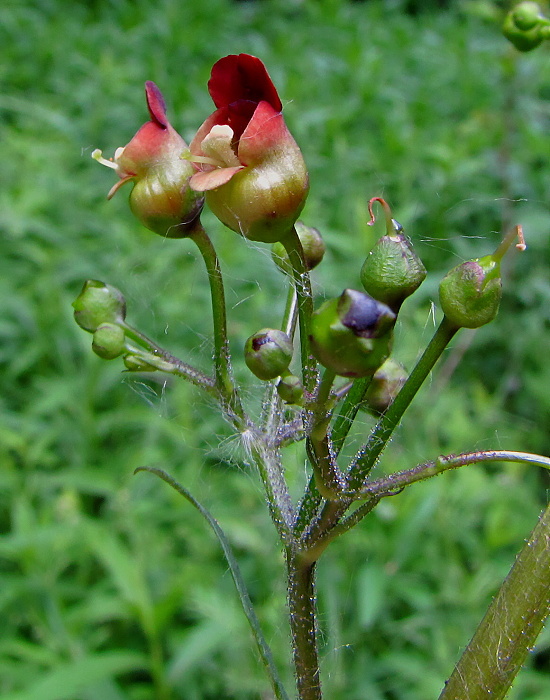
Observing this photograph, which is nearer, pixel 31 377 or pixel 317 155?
pixel 31 377

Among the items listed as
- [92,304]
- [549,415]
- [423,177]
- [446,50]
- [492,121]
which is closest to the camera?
[92,304]

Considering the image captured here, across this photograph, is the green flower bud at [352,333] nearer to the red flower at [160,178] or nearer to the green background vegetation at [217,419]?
the red flower at [160,178]

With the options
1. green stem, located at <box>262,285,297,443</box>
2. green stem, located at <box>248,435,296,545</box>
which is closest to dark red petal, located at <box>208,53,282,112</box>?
green stem, located at <box>262,285,297,443</box>

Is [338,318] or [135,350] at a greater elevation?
[338,318]

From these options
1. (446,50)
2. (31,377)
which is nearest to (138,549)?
(31,377)

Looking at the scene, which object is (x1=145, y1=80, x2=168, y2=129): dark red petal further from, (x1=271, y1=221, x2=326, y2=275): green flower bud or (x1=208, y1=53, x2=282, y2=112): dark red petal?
(x1=271, y1=221, x2=326, y2=275): green flower bud

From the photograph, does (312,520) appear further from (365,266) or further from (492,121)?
(492,121)
